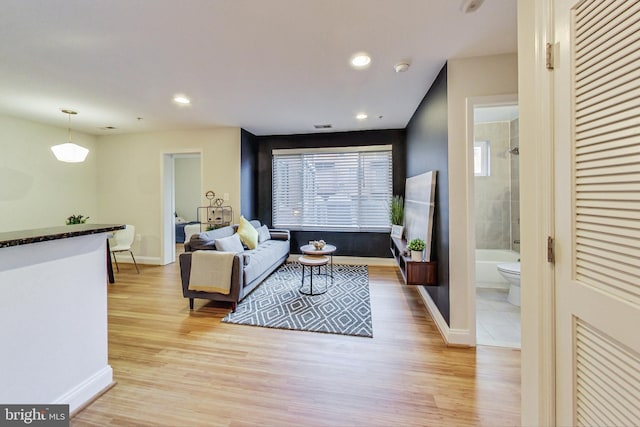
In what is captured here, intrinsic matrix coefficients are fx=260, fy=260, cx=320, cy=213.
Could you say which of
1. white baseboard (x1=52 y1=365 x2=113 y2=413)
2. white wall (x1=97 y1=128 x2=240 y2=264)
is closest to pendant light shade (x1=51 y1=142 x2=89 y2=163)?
white wall (x1=97 y1=128 x2=240 y2=264)

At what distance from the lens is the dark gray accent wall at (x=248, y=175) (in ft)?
15.1

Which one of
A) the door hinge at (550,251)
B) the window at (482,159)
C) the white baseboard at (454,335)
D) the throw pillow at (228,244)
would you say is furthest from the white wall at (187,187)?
the door hinge at (550,251)

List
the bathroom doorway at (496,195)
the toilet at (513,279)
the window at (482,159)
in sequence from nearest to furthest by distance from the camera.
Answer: the toilet at (513,279) < the bathroom doorway at (496,195) < the window at (482,159)

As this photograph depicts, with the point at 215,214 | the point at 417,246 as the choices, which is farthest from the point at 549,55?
the point at 215,214

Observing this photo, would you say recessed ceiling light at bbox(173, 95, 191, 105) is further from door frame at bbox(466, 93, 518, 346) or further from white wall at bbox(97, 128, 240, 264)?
door frame at bbox(466, 93, 518, 346)

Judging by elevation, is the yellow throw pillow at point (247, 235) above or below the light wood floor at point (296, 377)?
above

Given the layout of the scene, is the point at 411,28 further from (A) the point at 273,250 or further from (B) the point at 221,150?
(B) the point at 221,150

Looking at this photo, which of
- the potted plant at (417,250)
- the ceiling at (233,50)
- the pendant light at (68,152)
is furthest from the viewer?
the pendant light at (68,152)

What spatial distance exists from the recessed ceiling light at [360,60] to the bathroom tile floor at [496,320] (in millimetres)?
2684

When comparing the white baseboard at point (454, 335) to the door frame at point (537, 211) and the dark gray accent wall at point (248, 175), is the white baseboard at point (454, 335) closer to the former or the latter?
the door frame at point (537, 211)

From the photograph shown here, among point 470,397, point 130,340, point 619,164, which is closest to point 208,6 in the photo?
point 619,164

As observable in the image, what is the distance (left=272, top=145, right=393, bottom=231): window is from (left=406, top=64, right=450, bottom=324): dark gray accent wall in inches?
62.6

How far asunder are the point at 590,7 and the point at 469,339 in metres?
2.26

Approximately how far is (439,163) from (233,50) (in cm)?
213
